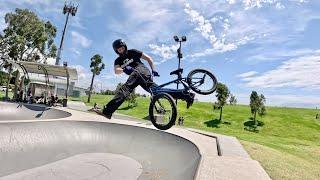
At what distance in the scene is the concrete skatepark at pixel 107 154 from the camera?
11.9 m

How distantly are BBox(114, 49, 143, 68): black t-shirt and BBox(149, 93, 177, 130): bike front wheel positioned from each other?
923 mm

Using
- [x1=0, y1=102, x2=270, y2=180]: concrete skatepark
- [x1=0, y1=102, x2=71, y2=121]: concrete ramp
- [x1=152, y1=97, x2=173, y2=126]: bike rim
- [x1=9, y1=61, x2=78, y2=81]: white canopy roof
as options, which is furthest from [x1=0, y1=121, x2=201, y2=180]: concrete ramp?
[x1=9, y1=61, x2=78, y2=81]: white canopy roof

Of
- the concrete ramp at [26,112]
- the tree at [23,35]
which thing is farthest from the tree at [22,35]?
the concrete ramp at [26,112]

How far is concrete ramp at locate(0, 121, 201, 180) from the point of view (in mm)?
13188

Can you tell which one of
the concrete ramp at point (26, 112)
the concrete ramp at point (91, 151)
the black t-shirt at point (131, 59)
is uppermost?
the black t-shirt at point (131, 59)

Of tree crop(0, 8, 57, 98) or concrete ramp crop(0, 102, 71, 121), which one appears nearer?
concrete ramp crop(0, 102, 71, 121)

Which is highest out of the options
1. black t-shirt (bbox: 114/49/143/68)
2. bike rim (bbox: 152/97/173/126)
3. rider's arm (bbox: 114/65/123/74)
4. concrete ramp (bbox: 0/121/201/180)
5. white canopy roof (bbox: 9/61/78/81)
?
white canopy roof (bbox: 9/61/78/81)

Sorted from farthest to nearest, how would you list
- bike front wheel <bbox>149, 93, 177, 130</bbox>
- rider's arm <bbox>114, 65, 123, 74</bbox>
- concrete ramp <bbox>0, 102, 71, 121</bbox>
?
concrete ramp <bbox>0, 102, 71, 121</bbox> → rider's arm <bbox>114, 65, 123, 74</bbox> → bike front wheel <bbox>149, 93, 177, 130</bbox>

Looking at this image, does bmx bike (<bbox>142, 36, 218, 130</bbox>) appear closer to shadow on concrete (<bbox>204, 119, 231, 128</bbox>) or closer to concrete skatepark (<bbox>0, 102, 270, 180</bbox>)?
concrete skatepark (<bbox>0, 102, 270, 180</bbox>)

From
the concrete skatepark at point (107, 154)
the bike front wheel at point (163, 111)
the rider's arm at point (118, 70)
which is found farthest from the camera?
the concrete skatepark at point (107, 154)

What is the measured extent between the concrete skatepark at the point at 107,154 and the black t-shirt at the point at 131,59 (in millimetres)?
3519

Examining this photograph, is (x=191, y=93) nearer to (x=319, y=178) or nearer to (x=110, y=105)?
(x=110, y=105)

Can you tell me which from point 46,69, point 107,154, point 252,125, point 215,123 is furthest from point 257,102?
point 107,154

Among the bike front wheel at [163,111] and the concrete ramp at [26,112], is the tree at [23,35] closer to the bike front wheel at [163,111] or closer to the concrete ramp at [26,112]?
the concrete ramp at [26,112]
